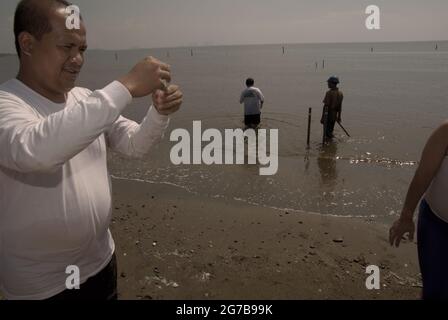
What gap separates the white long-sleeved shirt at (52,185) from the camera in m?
1.36

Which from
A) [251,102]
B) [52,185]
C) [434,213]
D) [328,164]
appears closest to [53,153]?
[52,185]

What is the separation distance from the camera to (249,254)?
5117 millimetres

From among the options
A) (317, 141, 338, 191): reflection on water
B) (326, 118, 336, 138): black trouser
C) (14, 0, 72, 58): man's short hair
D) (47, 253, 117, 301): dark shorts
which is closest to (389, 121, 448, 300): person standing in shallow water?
(47, 253, 117, 301): dark shorts

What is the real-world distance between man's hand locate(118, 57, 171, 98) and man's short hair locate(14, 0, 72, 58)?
0.52 metres

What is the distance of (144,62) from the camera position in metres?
1.61

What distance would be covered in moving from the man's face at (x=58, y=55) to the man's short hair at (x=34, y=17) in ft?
0.08

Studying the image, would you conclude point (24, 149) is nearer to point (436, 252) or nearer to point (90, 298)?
point (90, 298)

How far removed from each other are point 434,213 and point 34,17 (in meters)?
2.96

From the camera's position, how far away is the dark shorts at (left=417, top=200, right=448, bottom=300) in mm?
2447

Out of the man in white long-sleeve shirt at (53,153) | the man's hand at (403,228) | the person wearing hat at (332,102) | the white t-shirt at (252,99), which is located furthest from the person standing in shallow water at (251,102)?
the man in white long-sleeve shirt at (53,153)

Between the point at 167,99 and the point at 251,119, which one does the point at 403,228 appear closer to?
the point at 167,99

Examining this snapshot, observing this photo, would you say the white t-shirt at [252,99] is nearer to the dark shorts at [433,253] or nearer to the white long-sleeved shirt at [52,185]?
the dark shorts at [433,253]
